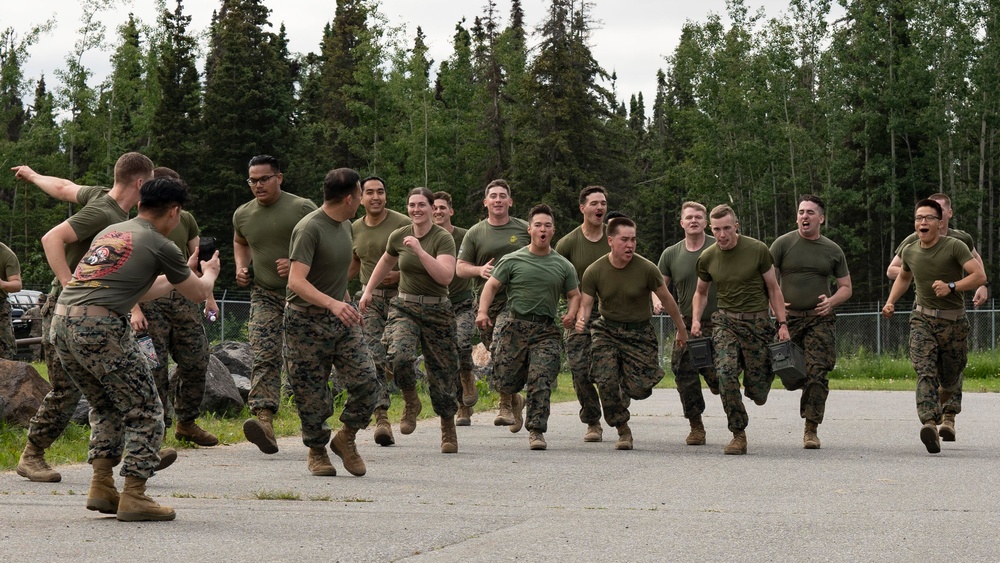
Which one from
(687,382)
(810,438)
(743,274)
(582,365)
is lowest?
(810,438)

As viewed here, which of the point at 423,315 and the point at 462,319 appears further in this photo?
the point at 462,319

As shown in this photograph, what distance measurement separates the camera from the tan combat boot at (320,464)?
9.68 metres

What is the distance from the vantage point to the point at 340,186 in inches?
371

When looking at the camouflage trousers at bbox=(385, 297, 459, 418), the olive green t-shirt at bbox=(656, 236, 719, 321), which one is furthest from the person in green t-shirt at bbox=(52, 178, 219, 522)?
the olive green t-shirt at bbox=(656, 236, 719, 321)

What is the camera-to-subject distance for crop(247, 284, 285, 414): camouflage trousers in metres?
11.0

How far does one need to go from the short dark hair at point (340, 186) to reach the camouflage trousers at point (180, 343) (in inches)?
67.2

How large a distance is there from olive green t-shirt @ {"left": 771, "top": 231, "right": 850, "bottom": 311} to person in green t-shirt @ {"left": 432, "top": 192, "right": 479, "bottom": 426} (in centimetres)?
312

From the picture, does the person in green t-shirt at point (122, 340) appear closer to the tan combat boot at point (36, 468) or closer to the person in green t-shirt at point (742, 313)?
the tan combat boot at point (36, 468)

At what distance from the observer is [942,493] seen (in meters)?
8.99

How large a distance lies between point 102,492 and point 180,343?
348 cm

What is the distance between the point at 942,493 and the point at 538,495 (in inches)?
104

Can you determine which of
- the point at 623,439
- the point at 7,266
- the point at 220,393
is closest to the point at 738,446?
the point at 623,439

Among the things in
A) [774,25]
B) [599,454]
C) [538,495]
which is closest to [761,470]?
[599,454]

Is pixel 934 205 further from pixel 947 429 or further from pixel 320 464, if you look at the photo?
pixel 320 464
